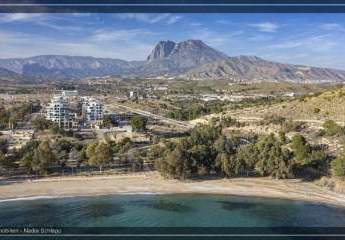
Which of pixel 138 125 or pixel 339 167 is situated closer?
pixel 339 167

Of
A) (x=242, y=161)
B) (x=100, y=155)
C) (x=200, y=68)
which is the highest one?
(x=200, y=68)

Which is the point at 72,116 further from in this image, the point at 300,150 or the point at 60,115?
the point at 300,150

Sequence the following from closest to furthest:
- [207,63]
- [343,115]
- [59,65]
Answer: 1. [343,115]
2. [59,65]
3. [207,63]

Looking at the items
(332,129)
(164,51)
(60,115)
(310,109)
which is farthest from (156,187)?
(164,51)

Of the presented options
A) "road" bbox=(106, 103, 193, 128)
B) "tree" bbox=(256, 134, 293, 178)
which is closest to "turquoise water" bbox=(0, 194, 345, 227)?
"tree" bbox=(256, 134, 293, 178)

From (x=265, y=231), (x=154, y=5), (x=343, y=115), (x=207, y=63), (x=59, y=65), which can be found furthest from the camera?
(x=207, y=63)

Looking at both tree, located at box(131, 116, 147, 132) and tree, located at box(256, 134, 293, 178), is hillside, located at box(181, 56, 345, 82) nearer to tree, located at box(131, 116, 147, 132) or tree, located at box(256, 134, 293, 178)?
tree, located at box(131, 116, 147, 132)

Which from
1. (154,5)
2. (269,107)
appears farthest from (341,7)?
(269,107)

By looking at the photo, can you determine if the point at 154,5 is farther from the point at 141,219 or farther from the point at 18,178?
the point at 18,178
